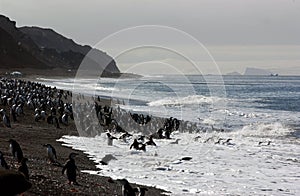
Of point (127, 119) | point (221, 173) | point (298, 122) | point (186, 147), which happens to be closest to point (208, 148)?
point (186, 147)

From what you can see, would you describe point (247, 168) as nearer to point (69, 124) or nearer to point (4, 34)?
point (69, 124)

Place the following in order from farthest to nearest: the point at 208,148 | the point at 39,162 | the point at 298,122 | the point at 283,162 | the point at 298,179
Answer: the point at 298,122 → the point at 208,148 → the point at 283,162 → the point at 298,179 → the point at 39,162

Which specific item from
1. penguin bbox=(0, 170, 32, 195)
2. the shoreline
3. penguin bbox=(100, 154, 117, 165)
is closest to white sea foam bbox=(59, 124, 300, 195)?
penguin bbox=(100, 154, 117, 165)

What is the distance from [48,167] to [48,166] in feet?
0.76

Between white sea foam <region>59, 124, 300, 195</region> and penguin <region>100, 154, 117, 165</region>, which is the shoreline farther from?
white sea foam <region>59, 124, 300, 195</region>

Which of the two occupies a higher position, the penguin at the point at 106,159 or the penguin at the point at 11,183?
the penguin at the point at 11,183

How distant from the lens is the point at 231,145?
27562mm

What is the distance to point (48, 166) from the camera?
629 inches

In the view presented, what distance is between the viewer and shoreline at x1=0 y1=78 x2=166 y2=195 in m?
12.8

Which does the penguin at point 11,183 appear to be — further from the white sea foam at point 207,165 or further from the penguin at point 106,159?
the penguin at point 106,159

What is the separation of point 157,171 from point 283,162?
639 centimetres

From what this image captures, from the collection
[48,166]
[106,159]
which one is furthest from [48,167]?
[106,159]

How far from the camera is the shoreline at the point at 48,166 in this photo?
12.8 metres

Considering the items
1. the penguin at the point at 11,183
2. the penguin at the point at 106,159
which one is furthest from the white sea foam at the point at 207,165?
the penguin at the point at 11,183
